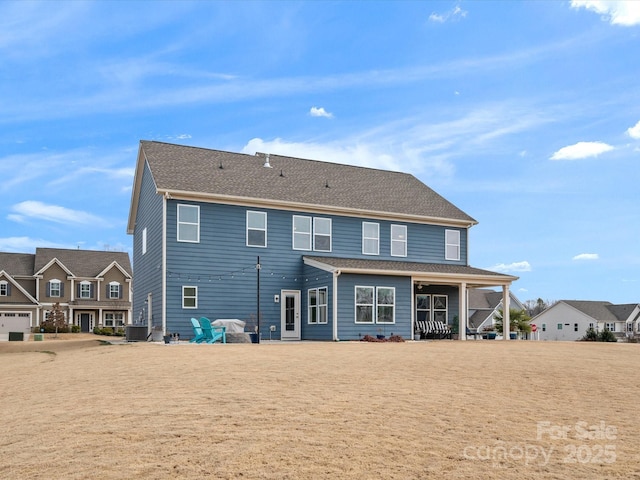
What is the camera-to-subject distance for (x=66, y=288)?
Result: 5659 cm

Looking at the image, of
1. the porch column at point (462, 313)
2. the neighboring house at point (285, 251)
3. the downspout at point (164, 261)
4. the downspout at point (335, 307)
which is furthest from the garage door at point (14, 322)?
the porch column at point (462, 313)

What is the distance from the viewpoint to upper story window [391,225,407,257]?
101 ft

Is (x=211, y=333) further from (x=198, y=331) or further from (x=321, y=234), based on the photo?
(x=321, y=234)

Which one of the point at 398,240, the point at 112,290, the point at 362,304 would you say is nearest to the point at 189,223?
the point at 362,304

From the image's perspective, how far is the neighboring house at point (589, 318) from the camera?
242 ft

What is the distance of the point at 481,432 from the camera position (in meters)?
8.25

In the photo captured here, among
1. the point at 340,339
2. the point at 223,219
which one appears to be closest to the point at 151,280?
the point at 223,219

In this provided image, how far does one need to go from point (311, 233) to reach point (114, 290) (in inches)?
1338

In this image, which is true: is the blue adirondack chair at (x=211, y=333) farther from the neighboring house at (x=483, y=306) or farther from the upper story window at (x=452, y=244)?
the neighboring house at (x=483, y=306)

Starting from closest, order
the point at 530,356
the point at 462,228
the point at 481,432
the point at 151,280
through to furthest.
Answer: the point at 481,432 < the point at 530,356 < the point at 151,280 < the point at 462,228

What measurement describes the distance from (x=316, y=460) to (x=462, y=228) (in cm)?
2721

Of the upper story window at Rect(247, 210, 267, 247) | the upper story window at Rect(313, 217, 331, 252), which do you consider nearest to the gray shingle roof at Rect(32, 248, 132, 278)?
the upper story window at Rect(313, 217, 331, 252)

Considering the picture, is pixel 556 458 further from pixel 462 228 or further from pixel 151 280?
pixel 462 228

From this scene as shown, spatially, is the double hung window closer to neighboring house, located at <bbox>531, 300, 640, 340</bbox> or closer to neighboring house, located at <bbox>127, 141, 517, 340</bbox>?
neighboring house, located at <bbox>127, 141, 517, 340</bbox>
